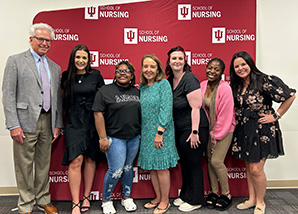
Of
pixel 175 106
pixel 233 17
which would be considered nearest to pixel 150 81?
pixel 175 106

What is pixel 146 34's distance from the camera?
2.87m

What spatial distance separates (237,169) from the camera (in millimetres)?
2961

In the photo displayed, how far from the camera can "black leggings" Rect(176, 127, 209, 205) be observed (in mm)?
2479

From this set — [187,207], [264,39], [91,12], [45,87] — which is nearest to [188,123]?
[187,207]

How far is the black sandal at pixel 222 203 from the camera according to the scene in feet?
8.50

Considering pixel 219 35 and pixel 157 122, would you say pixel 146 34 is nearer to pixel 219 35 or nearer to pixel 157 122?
pixel 219 35

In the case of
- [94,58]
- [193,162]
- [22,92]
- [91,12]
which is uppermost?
[91,12]

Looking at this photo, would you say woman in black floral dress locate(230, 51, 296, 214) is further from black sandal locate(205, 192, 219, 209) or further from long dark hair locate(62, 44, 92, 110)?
long dark hair locate(62, 44, 92, 110)

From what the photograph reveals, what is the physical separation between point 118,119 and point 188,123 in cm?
73

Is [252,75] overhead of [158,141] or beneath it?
overhead

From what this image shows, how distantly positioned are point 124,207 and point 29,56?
6.30 feet

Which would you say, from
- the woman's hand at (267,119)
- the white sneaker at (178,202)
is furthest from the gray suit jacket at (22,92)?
the woman's hand at (267,119)

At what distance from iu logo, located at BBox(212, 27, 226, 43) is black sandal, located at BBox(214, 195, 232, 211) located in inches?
72.7

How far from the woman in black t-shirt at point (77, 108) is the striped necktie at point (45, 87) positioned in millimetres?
157
